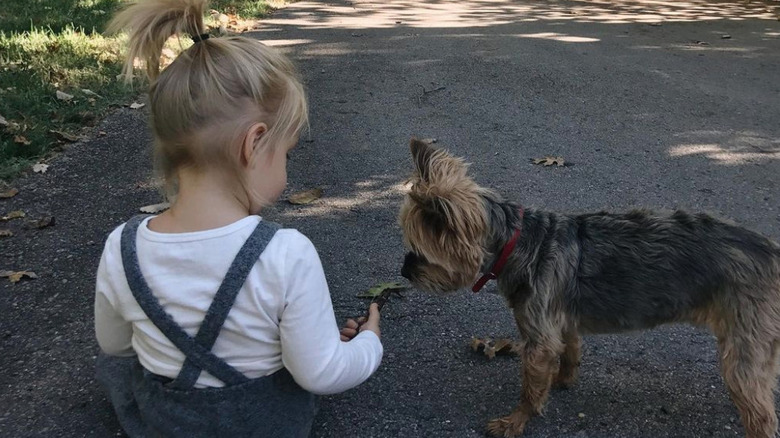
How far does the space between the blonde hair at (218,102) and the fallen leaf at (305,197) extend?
283cm

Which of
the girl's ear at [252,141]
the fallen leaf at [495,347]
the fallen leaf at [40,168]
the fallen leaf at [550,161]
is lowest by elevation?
the fallen leaf at [495,347]

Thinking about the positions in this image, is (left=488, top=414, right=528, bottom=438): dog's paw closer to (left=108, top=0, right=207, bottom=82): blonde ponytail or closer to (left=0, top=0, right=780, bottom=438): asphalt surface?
(left=0, top=0, right=780, bottom=438): asphalt surface

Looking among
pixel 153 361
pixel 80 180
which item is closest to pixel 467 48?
pixel 80 180

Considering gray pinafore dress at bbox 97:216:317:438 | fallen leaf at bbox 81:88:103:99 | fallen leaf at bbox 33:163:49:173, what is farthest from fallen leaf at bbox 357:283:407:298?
fallen leaf at bbox 81:88:103:99

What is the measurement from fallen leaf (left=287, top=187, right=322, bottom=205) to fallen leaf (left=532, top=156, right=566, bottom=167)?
1.96 m

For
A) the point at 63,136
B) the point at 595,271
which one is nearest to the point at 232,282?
the point at 595,271

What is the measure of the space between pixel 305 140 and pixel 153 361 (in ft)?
13.9

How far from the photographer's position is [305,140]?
6.37m

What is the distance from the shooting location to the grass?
561 cm

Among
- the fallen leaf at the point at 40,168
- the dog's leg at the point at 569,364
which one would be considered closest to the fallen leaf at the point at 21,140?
the fallen leaf at the point at 40,168

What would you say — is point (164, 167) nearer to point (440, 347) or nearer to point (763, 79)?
point (440, 347)

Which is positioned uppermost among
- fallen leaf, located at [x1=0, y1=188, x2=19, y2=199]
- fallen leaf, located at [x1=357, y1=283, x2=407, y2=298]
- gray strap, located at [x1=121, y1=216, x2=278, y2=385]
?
gray strap, located at [x1=121, y1=216, x2=278, y2=385]

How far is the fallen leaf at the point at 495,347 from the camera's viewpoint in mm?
3494

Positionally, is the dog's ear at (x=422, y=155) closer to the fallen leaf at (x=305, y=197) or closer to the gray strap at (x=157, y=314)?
the gray strap at (x=157, y=314)
